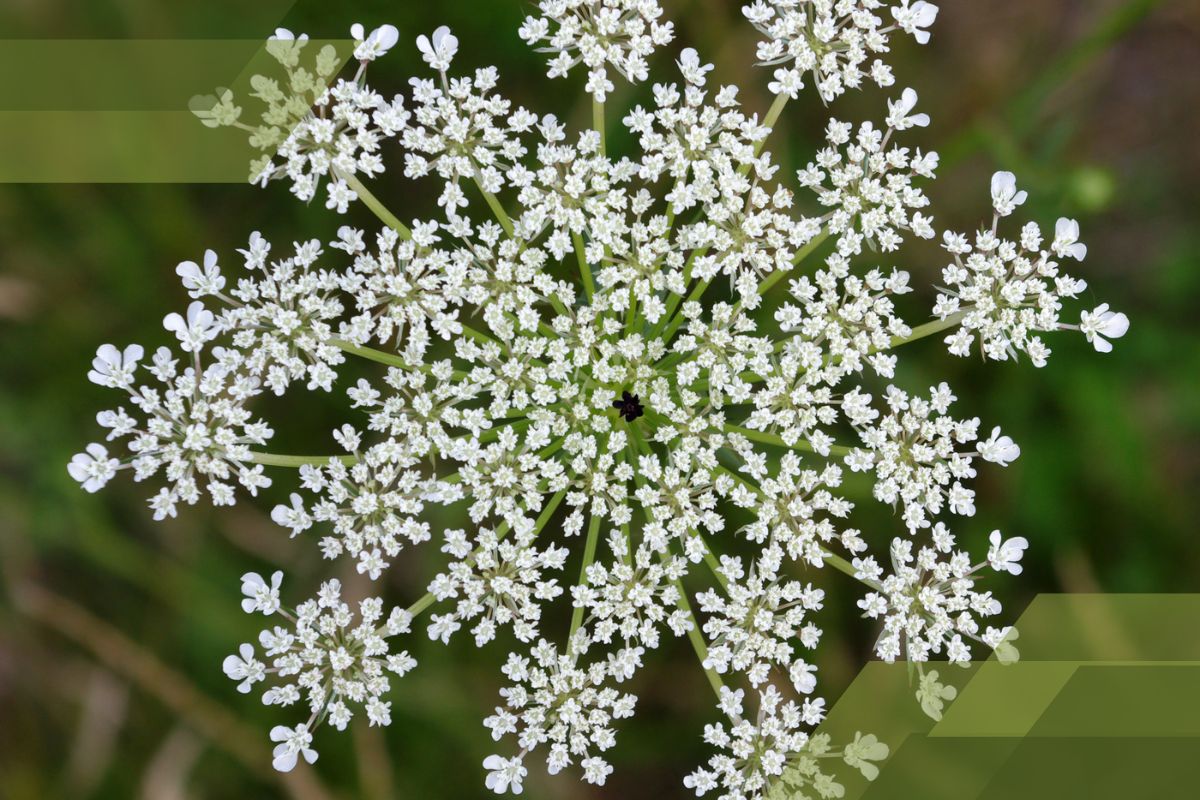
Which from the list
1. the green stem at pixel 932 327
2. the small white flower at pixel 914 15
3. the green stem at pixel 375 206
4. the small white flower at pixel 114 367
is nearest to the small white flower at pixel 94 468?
the small white flower at pixel 114 367

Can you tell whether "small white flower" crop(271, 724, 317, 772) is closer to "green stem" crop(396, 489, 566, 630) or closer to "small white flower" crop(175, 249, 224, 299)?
"green stem" crop(396, 489, 566, 630)

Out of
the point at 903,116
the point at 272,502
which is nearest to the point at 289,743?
the point at 272,502

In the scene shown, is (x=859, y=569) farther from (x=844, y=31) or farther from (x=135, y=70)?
(x=135, y=70)

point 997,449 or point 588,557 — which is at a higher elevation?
point 997,449

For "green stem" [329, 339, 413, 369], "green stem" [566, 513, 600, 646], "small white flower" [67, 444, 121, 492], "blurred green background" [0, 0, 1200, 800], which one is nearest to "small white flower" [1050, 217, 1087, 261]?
"blurred green background" [0, 0, 1200, 800]

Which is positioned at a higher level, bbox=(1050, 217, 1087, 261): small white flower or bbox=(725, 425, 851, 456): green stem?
bbox=(1050, 217, 1087, 261): small white flower
